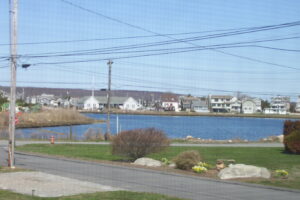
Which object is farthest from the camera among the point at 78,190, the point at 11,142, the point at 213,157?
the point at 213,157

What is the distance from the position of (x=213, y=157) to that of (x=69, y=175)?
8.74 meters

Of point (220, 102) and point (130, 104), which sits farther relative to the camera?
point (130, 104)

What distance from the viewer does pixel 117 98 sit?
57.3 m

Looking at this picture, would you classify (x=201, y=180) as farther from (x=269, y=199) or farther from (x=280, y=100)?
(x=280, y=100)

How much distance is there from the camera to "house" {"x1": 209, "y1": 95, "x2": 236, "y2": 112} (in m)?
31.9

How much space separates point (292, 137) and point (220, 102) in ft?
32.3

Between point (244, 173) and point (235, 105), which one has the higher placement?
point (235, 105)

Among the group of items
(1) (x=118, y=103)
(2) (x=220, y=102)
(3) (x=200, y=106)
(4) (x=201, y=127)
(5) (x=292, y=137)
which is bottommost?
(4) (x=201, y=127)

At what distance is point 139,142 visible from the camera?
19.3 meters

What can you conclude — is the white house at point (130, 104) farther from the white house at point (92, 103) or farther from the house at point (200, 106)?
the house at point (200, 106)

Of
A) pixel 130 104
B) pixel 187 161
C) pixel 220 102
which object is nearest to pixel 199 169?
pixel 187 161

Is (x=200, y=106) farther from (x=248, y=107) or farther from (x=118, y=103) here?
(x=118, y=103)

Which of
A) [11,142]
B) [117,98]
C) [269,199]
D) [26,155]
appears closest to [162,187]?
[269,199]

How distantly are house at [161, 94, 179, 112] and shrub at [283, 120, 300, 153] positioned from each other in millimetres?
11160
